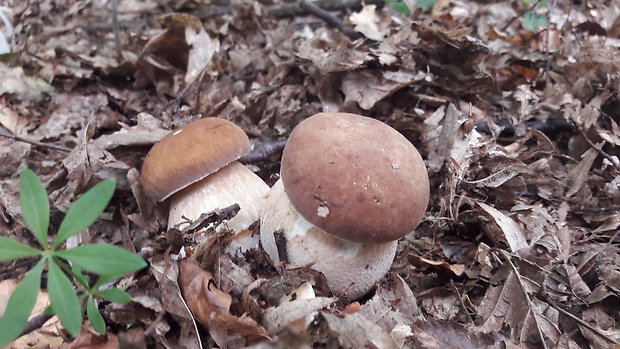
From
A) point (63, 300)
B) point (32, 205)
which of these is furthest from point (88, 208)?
point (63, 300)

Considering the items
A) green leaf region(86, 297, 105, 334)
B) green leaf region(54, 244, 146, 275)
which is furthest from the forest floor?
green leaf region(54, 244, 146, 275)

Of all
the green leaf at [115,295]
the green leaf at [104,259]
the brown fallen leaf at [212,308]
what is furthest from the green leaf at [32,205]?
the brown fallen leaf at [212,308]

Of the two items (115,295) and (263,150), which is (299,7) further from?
(115,295)

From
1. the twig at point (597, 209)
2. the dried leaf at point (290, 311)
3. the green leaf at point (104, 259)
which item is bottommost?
the twig at point (597, 209)

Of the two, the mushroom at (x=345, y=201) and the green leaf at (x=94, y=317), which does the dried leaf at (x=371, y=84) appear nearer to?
the mushroom at (x=345, y=201)

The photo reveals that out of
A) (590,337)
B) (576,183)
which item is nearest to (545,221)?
(576,183)

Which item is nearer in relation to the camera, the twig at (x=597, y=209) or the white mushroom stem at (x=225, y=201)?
the white mushroom stem at (x=225, y=201)

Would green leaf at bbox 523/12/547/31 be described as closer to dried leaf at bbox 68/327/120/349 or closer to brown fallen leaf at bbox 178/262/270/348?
brown fallen leaf at bbox 178/262/270/348
